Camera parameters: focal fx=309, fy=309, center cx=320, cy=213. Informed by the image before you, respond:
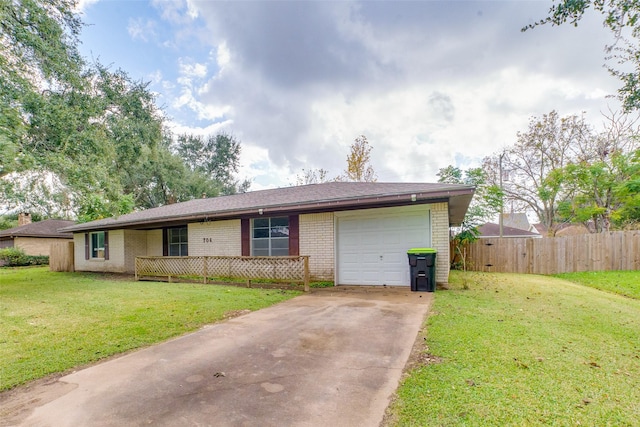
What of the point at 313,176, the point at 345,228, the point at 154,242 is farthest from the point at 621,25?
the point at 313,176

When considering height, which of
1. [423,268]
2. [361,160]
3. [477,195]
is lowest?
[423,268]

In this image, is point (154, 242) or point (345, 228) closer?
point (345, 228)

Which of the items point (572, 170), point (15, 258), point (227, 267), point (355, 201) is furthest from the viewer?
point (15, 258)

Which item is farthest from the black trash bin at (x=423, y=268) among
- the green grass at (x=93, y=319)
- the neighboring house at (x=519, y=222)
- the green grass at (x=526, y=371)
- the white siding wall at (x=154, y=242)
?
the neighboring house at (x=519, y=222)

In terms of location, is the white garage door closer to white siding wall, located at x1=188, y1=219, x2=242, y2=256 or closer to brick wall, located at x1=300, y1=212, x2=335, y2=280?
brick wall, located at x1=300, y1=212, x2=335, y2=280

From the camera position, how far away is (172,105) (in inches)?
744

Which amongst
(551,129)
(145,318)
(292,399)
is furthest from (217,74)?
(551,129)

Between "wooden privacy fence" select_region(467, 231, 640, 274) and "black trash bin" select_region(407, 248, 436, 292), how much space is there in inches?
316

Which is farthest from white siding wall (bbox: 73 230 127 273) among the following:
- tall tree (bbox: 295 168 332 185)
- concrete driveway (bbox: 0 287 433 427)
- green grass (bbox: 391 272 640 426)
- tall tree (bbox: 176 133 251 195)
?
tall tree (bbox: 295 168 332 185)

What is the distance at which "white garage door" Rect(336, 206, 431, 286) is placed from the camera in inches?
337

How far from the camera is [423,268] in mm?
7793

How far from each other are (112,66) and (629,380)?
17.2 m

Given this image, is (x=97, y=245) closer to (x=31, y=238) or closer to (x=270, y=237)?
(x=270, y=237)

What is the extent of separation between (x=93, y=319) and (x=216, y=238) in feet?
20.0
